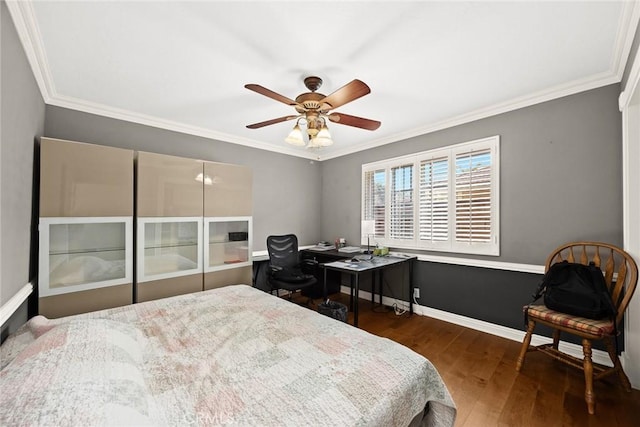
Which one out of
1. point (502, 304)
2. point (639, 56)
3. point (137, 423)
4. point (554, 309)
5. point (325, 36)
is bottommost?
point (502, 304)

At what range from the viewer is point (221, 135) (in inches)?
143

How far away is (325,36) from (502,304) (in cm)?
308

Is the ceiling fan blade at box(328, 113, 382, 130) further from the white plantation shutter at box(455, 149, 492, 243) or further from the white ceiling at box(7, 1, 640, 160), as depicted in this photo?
the white plantation shutter at box(455, 149, 492, 243)

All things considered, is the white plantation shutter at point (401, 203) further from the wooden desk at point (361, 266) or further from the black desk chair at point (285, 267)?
the black desk chair at point (285, 267)

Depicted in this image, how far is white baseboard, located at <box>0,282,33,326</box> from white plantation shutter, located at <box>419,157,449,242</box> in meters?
3.68

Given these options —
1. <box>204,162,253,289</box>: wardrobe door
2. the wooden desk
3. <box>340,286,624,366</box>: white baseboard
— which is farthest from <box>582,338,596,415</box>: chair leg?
<box>204,162,253,289</box>: wardrobe door

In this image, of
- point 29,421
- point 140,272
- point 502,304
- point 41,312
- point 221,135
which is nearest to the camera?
point 29,421

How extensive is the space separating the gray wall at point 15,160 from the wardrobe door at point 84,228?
113 millimetres

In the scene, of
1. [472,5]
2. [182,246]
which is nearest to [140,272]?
[182,246]

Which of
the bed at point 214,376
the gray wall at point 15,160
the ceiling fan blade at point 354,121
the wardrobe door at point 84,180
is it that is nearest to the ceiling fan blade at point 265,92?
the ceiling fan blade at point 354,121

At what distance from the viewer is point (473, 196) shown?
299 cm

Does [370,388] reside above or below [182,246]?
below

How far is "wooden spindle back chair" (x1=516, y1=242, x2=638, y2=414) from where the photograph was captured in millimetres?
1817

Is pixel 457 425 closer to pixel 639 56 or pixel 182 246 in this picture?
pixel 639 56
